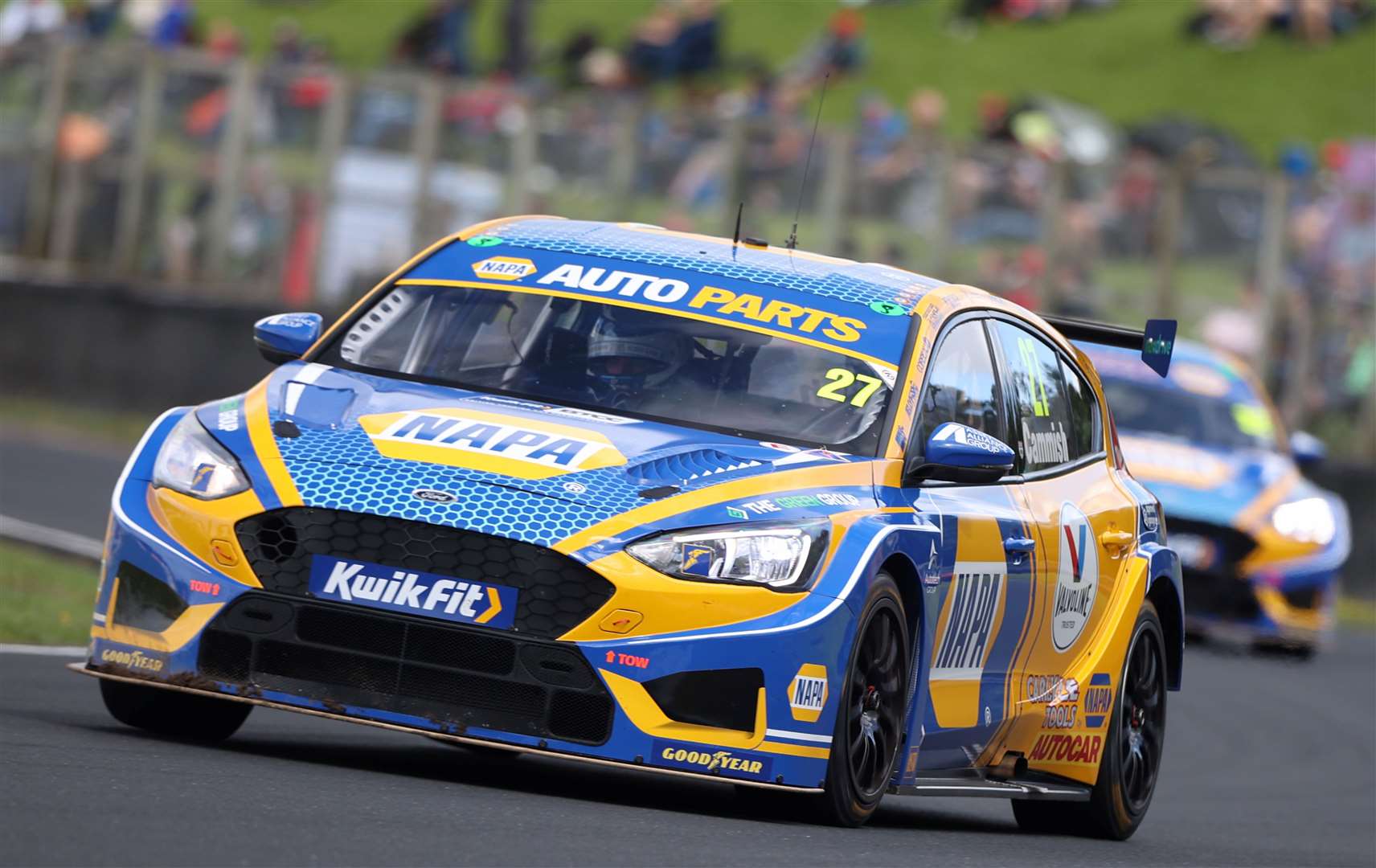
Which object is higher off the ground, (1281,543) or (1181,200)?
(1181,200)

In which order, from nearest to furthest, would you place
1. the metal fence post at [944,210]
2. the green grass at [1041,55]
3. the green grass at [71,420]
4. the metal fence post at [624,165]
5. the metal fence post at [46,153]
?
1. the metal fence post at [944,210]
2. the green grass at [71,420]
3. the metal fence post at [624,165]
4. the metal fence post at [46,153]
5. the green grass at [1041,55]

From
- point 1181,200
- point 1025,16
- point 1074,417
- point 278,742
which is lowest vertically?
point 278,742

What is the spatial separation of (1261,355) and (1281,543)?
215 inches

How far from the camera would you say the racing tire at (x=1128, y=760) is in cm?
888

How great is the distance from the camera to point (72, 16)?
40.0 m

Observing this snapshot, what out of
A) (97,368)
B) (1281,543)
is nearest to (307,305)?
(97,368)

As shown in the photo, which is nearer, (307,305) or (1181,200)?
(1181,200)

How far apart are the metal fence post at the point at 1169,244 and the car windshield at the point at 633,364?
14.8 m

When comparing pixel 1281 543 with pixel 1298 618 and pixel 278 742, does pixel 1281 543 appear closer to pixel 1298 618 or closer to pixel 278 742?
pixel 1298 618

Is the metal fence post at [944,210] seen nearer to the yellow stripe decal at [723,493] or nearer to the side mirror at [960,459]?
the side mirror at [960,459]

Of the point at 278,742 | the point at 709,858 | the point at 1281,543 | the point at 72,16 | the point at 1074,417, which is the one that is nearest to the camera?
the point at 709,858

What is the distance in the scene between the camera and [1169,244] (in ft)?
72.8

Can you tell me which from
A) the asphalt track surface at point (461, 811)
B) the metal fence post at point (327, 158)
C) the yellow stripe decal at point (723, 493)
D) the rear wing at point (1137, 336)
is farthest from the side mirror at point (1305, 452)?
the yellow stripe decal at point (723, 493)

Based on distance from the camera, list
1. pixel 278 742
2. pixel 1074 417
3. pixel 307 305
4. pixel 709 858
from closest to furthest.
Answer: pixel 709 858
pixel 278 742
pixel 1074 417
pixel 307 305
